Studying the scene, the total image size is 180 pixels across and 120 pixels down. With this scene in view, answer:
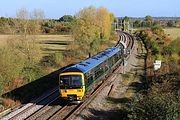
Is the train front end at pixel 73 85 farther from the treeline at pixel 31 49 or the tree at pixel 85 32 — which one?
the tree at pixel 85 32

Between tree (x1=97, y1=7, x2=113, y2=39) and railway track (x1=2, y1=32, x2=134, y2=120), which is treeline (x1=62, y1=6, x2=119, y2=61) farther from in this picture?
railway track (x1=2, y1=32, x2=134, y2=120)

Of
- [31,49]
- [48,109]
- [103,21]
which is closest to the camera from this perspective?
[48,109]

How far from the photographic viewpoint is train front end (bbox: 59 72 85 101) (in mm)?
22625

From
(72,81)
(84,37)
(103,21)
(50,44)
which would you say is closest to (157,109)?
(72,81)

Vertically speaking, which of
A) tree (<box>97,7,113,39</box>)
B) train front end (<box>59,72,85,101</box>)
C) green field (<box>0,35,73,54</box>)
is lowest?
green field (<box>0,35,73,54</box>)

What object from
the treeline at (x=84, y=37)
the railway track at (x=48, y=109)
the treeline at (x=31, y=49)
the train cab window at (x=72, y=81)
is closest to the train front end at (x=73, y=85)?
the train cab window at (x=72, y=81)

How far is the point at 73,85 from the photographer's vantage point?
22.7m

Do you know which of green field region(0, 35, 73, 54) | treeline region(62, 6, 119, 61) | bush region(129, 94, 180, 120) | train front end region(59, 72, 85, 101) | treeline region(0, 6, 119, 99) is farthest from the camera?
green field region(0, 35, 73, 54)

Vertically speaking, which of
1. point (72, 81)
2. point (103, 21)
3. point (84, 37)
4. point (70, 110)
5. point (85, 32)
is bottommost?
point (70, 110)

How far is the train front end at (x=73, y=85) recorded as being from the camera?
22.6 m

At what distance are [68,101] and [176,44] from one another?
3544 centimetres

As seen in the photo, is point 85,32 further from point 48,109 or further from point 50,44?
point 48,109

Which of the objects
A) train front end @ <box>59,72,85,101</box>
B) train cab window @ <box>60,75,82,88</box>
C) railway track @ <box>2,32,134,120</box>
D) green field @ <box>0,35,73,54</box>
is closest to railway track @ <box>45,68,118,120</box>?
railway track @ <box>2,32,134,120</box>

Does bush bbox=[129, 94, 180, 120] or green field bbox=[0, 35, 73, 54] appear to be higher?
→ bush bbox=[129, 94, 180, 120]
